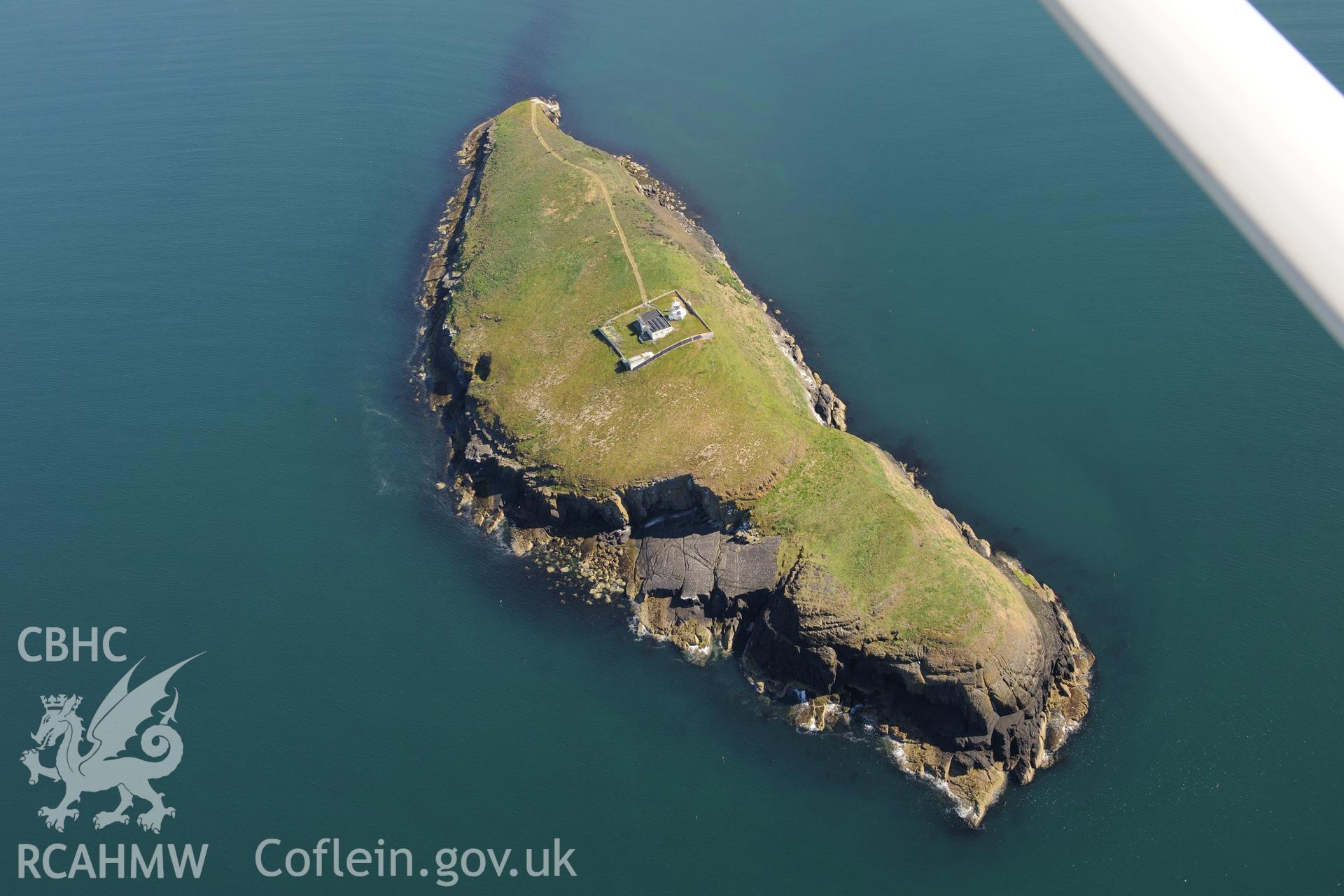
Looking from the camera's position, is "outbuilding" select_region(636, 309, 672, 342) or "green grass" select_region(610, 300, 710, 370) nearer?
"green grass" select_region(610, 300, 710, 370)

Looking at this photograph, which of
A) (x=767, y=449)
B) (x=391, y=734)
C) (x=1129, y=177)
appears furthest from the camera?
(x=1129, y=177)

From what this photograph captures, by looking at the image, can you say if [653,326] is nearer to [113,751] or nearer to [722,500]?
[722,500]

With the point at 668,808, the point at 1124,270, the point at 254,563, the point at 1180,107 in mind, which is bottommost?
the point at 254,563

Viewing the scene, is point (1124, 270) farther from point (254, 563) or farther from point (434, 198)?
point (254, 563)

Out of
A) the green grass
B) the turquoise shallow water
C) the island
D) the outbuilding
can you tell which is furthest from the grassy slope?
the turquoise shallow water

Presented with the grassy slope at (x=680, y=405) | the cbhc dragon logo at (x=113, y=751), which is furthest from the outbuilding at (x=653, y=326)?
Result: the cbhc dragon logo at (x=113, y=751)

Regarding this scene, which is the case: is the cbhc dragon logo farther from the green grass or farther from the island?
the green grass

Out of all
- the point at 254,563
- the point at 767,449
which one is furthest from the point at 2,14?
the point at 767,449
